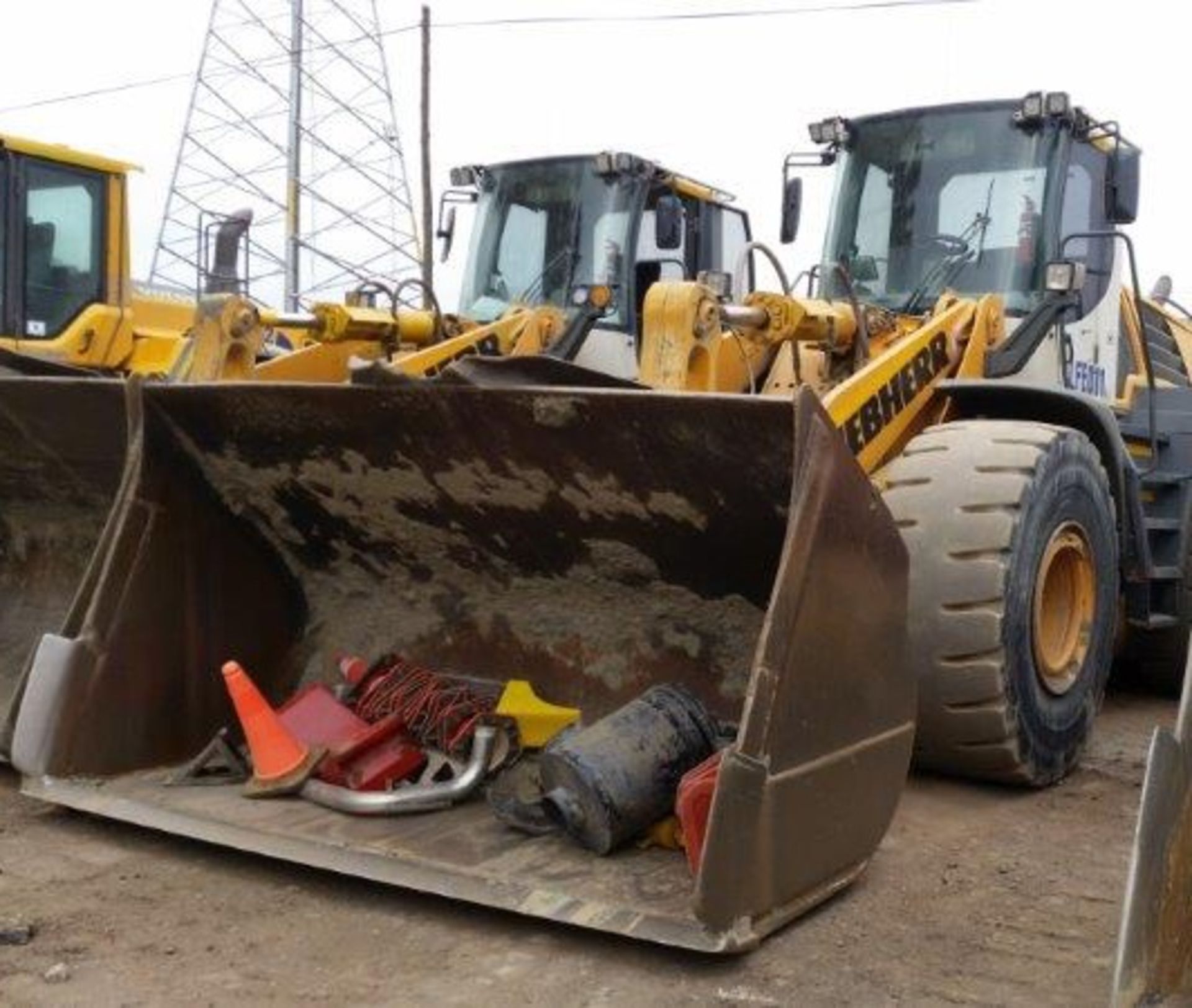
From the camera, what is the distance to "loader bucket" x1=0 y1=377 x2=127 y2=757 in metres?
4.83

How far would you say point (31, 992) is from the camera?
3.16 meters

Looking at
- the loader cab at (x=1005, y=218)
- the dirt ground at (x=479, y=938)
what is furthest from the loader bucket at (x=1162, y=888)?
the loader cab at (x=1005, y=218)

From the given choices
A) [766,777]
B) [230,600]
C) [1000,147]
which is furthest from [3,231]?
[766,777]

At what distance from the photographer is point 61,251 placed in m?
8.34

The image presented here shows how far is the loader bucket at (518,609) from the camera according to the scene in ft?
11.4

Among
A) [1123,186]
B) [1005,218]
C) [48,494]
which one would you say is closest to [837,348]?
[1005,218]

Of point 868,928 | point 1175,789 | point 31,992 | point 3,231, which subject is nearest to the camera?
point 1175,789

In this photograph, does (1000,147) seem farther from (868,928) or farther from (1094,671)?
(868,928)

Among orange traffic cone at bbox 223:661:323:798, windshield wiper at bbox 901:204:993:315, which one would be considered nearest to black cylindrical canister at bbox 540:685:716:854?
orange traffic cone at bbox 223:661:323:798

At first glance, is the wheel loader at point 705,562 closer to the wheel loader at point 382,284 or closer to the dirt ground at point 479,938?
the dirt ground at point 479,938

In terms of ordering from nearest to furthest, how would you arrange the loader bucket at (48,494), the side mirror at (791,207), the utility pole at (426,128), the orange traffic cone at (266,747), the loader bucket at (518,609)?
1. the loader bucket at (518,609)
2. the orange traffic cone at (266,747)
3. the loader bucket at (48,494)
4. the side mirror at (791,207)
5. the utility pole at (426,128)

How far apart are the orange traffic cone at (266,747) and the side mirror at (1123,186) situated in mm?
3941

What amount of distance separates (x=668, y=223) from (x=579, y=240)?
0.94 meters

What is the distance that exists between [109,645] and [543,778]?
1391mm
